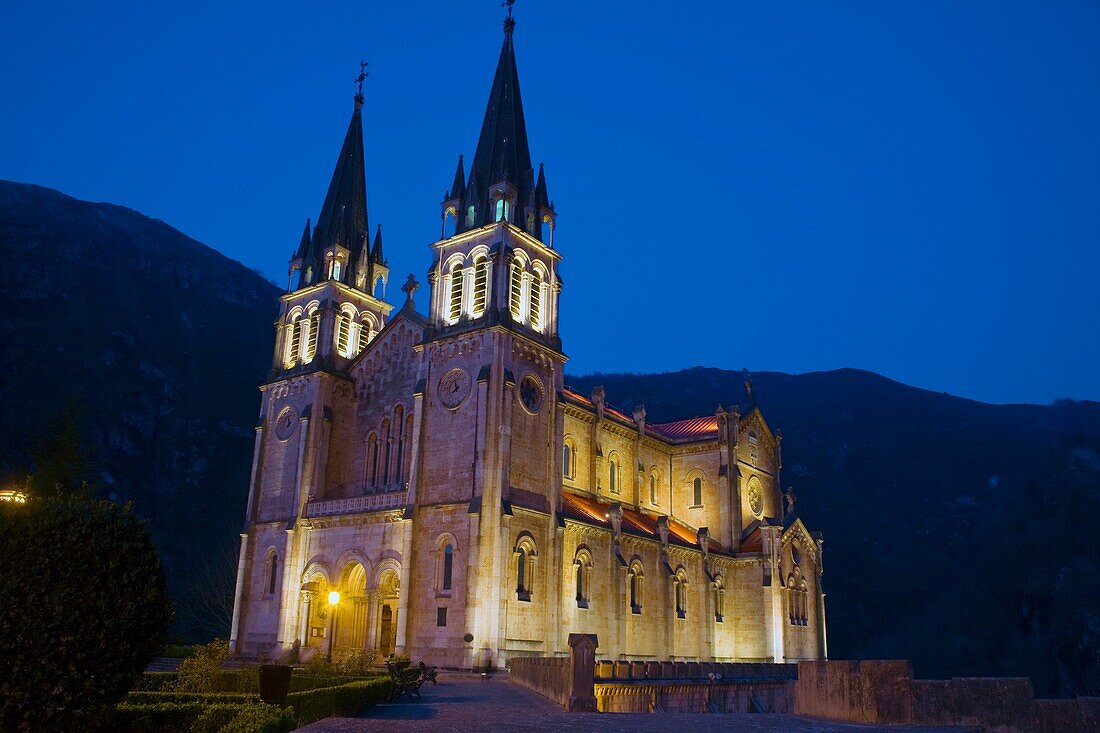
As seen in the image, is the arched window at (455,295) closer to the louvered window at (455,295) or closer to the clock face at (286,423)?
the louvered window at (455,295)

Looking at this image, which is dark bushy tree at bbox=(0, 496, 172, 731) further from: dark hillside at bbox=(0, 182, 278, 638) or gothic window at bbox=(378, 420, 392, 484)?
dark hillside at bbox=(0, 182, 278, 638)

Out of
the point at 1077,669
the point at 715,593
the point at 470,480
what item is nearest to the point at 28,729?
the point at 470,480

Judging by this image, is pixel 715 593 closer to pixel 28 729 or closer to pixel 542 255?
pixel 542 255

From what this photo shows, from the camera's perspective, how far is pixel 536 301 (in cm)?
4662

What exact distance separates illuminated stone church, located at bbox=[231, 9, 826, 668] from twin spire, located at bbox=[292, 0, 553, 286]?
134mm

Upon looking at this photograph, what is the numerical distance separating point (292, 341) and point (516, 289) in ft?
54.9

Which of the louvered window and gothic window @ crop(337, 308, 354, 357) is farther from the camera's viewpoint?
gothic window @ crop(337, 308, 354, 357)

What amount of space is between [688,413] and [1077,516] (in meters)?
64.4

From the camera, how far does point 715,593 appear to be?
53.8 meters

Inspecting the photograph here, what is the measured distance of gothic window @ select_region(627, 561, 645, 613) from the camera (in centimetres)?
4631

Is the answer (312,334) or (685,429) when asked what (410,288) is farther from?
(685,429)

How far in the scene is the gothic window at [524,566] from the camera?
39781mm

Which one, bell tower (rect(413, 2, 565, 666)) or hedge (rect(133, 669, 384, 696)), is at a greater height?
bell tower (rect(413, 2, 565, 666))

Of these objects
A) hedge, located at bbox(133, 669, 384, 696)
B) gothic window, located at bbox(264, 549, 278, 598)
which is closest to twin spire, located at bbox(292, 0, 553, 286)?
gothic window, located at bbox(264, 549, 278, 598)
